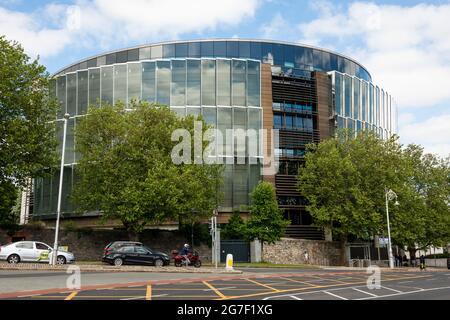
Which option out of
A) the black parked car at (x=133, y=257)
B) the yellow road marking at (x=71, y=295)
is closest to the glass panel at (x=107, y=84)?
the black parked car at (x=133, y=257)

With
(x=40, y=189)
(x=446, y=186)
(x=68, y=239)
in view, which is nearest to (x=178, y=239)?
(x=68, y=239)

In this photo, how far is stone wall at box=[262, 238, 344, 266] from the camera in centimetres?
4981

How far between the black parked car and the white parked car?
13.2 ft

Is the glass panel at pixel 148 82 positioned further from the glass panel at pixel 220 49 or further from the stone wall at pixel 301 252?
the stone wall at pixel 301 252

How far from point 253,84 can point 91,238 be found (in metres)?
25.8

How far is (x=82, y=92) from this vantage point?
57125mm

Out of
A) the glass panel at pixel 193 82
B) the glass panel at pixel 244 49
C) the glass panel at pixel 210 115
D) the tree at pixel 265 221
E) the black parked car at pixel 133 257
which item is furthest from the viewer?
the glass panel at pixel 244 49

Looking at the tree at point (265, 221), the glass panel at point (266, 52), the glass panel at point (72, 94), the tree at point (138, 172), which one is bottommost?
the tree at point (265, 221)

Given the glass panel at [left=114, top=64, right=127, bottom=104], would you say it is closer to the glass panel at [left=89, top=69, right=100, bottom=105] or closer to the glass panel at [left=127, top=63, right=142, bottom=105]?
the glass panel at [left=127, top=63, right=142, bottom=105]

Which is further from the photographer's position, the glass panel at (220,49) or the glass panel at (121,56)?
the glass panel at (121,56)

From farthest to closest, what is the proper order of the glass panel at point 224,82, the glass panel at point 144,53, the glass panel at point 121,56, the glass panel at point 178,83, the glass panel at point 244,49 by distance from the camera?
the glass panel at point 121,56 < the glass panel at point 144,53 < the glass panel at point 244,49 < the glass panel at point 224,82 < the glass panel at point 178,83

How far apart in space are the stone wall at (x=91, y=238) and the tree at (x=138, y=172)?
2.94 meters

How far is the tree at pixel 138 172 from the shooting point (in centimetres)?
3778

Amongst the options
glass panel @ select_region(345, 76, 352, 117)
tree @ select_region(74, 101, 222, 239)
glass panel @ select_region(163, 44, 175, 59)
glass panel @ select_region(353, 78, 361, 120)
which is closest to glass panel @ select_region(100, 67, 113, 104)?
glass panel @ select_region(163, 44, 175, 59)
